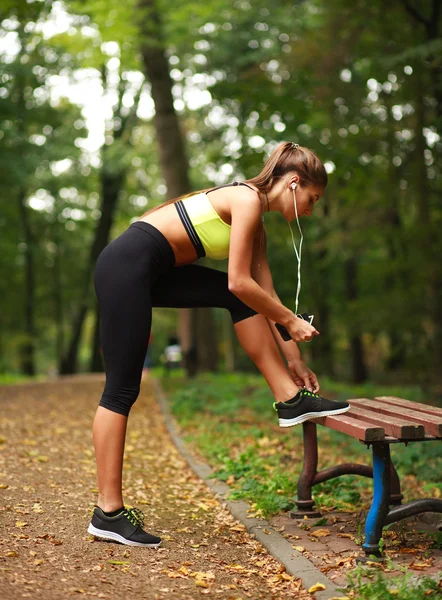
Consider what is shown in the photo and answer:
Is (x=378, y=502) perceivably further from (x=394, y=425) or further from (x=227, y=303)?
(x=227, y=303)

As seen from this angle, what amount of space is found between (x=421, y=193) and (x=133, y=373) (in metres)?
9.30

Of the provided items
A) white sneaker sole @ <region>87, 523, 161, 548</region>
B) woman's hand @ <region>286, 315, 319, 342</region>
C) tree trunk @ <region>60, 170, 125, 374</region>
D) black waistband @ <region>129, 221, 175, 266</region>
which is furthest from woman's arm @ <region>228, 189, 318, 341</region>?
tree trunk @ <region>60, 170, 125, 374</region>

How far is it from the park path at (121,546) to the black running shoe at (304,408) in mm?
694

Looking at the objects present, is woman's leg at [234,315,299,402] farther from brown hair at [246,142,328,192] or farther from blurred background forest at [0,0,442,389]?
blurred background forest at [0,0,442,389]

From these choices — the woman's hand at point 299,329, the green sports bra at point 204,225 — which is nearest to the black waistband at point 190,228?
the green sports bra at point 204,225

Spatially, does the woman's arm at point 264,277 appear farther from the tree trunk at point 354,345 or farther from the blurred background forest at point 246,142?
the tree trunk at point 354,345

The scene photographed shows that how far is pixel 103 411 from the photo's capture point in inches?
142

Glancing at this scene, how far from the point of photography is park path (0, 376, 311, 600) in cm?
308

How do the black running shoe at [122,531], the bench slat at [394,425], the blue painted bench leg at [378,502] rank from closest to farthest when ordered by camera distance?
the bench slat at [394,425], the blue painted bench leg at [378,502], the black running shoe at [122,531]

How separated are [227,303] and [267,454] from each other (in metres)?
2.61

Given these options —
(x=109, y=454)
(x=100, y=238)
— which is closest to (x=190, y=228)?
(x=109, y=454)

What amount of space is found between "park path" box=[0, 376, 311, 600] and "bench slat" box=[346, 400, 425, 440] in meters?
0.80

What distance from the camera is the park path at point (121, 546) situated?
308cm

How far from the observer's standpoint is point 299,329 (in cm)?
355
